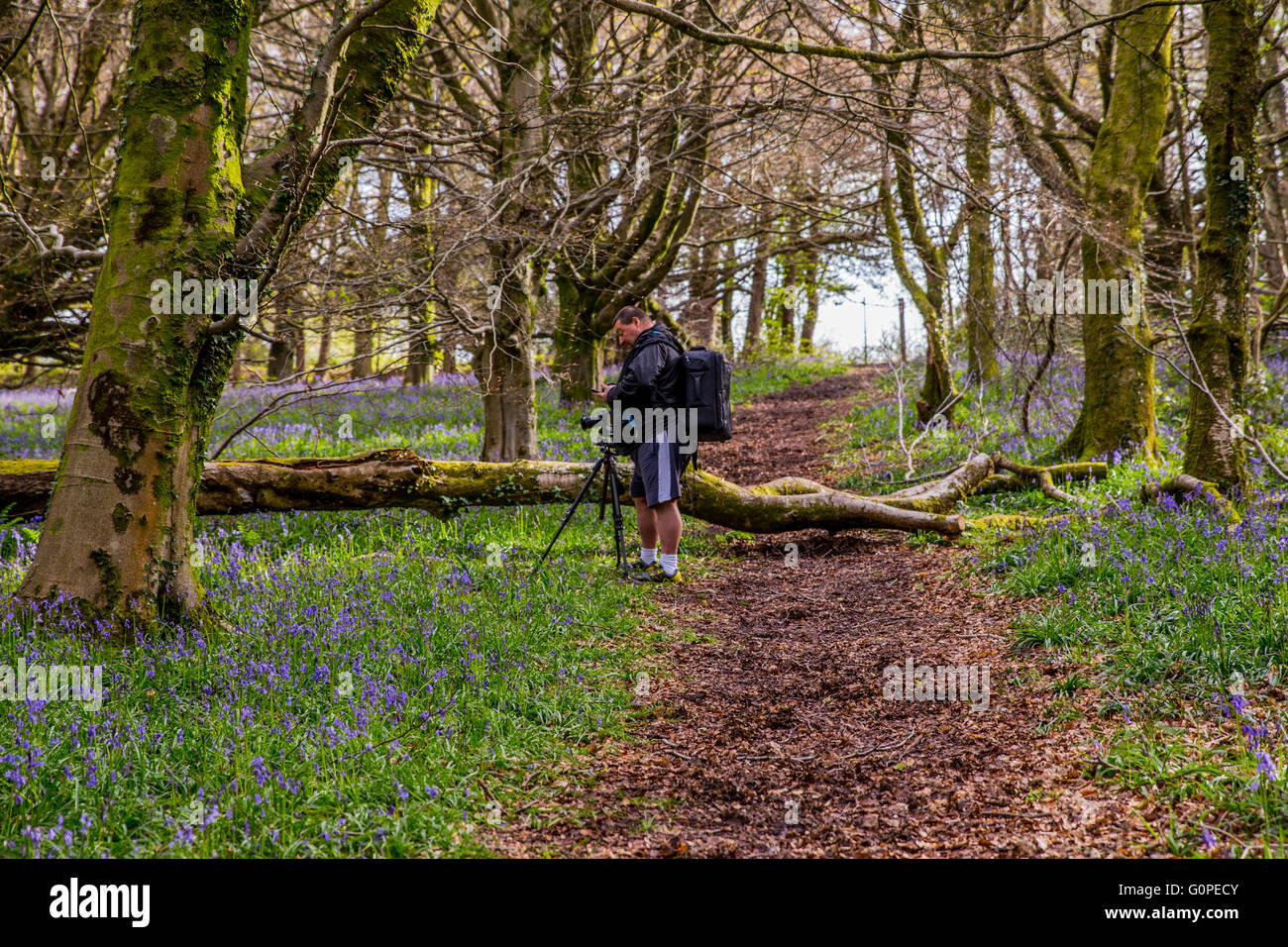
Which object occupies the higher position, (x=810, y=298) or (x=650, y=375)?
(x=810, y=298)

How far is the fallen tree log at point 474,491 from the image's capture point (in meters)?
7.39

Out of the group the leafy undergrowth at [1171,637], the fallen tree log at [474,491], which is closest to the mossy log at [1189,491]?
the leafy undergrowth at [1171,637]

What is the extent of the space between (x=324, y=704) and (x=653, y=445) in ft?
12.7

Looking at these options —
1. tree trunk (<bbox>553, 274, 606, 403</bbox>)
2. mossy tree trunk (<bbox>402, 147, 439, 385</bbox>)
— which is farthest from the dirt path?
tree trunk (<bbox>553, 274, 606, 403</bbox>)

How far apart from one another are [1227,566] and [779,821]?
381 cm

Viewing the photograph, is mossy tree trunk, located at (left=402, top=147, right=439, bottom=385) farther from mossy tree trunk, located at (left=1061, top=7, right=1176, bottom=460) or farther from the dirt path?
mossy tree trunk, located at (left=1061, top=7, right=1176, bottom=460)

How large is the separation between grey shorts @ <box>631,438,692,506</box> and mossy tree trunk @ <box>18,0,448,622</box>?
355 cm

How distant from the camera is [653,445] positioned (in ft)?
23.9

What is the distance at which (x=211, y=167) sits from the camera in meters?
4.95

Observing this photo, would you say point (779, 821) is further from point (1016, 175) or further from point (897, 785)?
point (1016, 175)

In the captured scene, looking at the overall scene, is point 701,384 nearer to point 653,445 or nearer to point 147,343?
point 653,445

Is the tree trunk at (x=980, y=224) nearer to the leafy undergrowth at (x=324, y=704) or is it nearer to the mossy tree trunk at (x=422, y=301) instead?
the mossy tree trunk at (x=422, y=301)

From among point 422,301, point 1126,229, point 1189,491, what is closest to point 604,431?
point 422,301

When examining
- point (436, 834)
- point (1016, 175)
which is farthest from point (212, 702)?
point (1016, 175)
